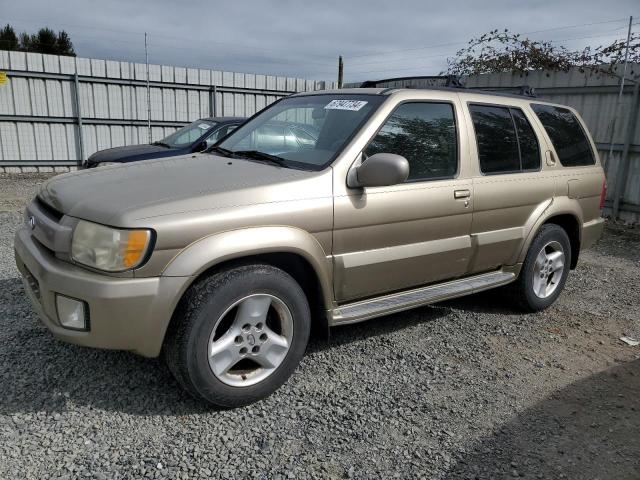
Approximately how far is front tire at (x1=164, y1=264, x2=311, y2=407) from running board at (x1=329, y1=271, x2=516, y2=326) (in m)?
0.32

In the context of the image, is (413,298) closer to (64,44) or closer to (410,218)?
(410,218)

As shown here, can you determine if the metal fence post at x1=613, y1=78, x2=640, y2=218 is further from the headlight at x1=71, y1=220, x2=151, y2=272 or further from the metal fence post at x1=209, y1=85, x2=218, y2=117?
the metal fence post at x1=209, y1=85, x2=218, y2=117

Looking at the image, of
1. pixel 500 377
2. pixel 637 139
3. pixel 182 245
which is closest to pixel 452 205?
pixel 500 377

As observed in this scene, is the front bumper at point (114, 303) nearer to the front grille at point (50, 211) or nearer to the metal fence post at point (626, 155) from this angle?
the front grille at point (50, 211)

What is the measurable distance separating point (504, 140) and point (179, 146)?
610 centimetres

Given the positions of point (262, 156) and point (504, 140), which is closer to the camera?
point (262, 156)

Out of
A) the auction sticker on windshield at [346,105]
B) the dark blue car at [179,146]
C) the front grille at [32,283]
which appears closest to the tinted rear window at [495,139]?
the auction sticker on windshield at [346,105]

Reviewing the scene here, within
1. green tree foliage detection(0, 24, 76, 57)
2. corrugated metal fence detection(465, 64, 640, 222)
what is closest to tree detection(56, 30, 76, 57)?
green tree foliage detection(0, 24, 76, 57)

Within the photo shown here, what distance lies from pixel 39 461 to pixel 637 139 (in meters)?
9.07

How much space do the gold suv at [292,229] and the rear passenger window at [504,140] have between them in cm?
2

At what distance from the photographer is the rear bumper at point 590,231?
16.5ft

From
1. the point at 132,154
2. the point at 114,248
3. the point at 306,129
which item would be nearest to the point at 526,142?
the point at 306,129

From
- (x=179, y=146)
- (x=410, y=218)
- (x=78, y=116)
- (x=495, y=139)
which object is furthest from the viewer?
(x=78, y=116)

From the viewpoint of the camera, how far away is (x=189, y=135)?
9352 mm
